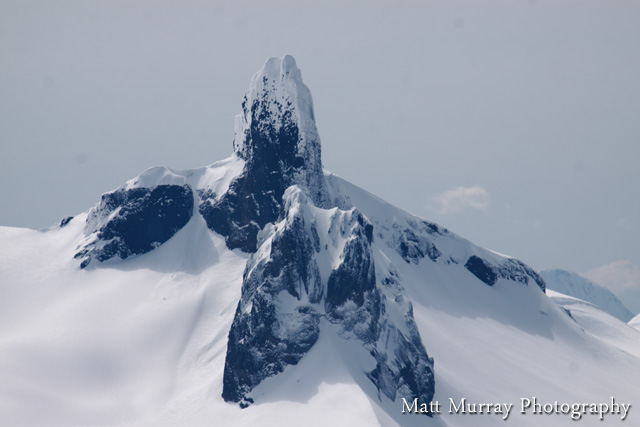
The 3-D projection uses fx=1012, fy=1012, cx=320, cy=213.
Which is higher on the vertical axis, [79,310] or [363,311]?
[363,311]

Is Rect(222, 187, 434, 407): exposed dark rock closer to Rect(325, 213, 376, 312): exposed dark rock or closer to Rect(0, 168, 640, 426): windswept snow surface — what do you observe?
Rect(325, 213, 376, 312): exposed dark rock

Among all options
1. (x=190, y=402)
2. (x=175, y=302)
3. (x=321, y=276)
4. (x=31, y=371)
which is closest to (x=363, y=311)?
(x=321, y=276)

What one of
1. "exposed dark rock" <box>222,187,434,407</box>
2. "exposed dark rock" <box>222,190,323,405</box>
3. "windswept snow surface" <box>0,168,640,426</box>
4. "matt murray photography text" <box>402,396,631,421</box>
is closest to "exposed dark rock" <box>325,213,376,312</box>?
"exposed dark rock" <box>222,187,434,407</box>

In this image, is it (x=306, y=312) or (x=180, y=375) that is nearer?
(x=306, y=312)

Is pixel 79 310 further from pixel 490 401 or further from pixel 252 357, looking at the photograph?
pixel 490 401

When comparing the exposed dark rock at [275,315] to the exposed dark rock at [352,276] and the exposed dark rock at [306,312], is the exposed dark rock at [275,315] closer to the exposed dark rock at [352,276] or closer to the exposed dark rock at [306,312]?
the exposed dark rock at [306,312]

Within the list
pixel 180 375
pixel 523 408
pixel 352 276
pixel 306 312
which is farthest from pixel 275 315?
pixel 523 408

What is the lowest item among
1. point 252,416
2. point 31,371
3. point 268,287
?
point 31,371

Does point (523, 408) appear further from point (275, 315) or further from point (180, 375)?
point (180, 375)

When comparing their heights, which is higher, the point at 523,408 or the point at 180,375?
the point at 523,408
